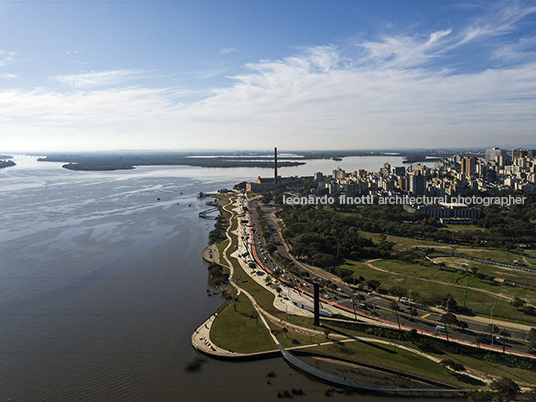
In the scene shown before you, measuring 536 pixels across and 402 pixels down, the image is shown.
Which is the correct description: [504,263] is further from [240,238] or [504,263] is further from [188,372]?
[188,372]

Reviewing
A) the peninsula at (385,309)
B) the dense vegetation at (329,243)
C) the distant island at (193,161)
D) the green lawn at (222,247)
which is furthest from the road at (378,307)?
the distant island at (193,161)

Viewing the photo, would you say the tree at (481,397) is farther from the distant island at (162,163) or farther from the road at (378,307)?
the distant island at (162,163)

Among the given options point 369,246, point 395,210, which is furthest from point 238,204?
point 369,246

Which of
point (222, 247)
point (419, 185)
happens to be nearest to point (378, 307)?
point (222, 247)

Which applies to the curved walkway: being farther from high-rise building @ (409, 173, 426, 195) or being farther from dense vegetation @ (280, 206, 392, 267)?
high-rise building @ (409, 173, 426, 195)

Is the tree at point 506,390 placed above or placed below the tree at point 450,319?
→ below

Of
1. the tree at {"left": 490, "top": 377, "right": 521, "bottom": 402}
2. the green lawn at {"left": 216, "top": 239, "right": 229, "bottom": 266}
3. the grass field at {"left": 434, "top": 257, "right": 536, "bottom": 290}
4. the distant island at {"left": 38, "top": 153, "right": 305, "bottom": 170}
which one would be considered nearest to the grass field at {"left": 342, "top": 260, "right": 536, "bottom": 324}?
the grass field at {"left": 434, "top": 257, "right": 536, "bottom": 290}
